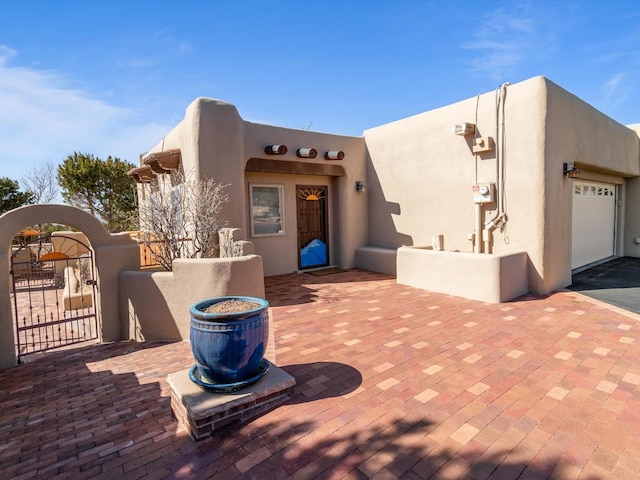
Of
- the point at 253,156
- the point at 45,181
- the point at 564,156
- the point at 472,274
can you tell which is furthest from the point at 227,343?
the point at 45,181

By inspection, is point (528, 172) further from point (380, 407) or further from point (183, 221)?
point (183, 221)

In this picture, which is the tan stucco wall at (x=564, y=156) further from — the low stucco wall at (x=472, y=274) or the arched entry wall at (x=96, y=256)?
the arched entry wall at (x=96, y=256)

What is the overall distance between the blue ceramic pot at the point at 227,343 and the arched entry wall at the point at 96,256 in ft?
14.8

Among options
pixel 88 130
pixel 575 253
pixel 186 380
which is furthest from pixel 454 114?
pixel 88 130

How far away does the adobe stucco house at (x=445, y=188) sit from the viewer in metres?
7.94

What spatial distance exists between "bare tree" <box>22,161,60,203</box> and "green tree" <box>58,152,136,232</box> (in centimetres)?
559

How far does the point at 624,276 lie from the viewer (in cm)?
960

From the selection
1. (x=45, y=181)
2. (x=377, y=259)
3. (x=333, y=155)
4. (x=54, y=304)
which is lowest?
(x=54, y=304)

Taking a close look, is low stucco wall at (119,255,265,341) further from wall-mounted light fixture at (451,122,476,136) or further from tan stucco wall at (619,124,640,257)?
tan stucco wall at (619,124,640,257)

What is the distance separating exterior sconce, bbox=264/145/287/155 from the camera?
9.98 meters

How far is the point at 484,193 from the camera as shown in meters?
8.69

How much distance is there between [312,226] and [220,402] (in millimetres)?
8899

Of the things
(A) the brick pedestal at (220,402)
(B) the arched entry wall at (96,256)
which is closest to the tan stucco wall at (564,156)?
(A) the brick pedestal at (220,402)

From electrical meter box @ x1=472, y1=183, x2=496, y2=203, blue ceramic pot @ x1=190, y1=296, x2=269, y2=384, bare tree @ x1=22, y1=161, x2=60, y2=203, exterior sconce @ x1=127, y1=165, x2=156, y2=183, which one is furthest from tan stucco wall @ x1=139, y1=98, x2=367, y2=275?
bare tree @ x1=22, y1=161, x2=60, y2=203
